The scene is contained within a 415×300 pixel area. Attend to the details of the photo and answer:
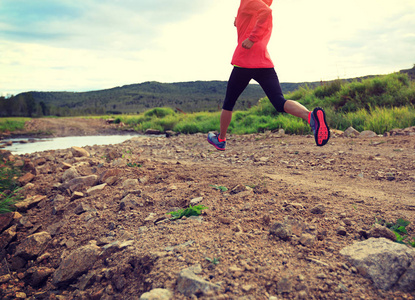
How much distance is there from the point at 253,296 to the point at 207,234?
713mm

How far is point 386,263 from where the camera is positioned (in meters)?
1.80

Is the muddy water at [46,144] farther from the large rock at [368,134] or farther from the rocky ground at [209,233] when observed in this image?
the large rock at [368,134]

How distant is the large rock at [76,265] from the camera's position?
243cm

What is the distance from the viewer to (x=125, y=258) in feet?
7.25

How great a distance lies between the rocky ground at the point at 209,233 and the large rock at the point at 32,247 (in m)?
0.01

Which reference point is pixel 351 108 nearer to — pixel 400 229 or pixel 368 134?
pixel 368 134

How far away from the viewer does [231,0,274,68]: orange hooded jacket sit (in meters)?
3.43

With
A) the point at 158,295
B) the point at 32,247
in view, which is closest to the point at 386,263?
the point at 158,295

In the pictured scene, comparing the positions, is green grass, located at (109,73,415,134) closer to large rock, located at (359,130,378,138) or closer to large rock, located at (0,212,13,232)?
large rock, located at (359,130,378,138)

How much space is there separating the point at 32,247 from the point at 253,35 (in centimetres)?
344

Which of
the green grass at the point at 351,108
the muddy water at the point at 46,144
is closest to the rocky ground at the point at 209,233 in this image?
the green grass at the point at 351,108

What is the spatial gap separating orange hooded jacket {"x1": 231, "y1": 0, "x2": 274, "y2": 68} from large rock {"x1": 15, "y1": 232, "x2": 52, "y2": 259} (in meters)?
3.09

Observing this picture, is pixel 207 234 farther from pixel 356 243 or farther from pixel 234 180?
pixel 234 180

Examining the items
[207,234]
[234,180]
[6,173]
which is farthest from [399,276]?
[6,173]
